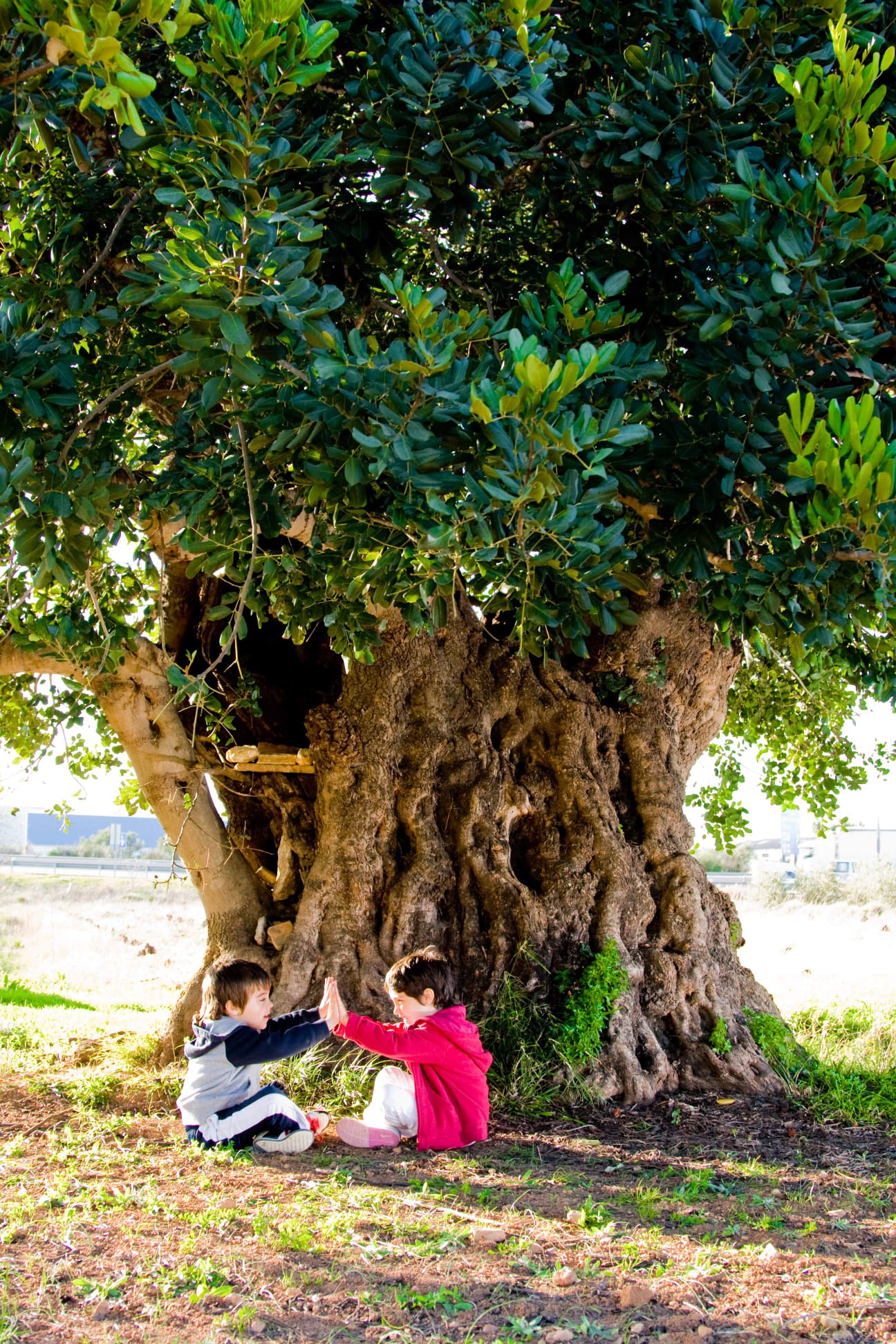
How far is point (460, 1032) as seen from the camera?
15.9ft

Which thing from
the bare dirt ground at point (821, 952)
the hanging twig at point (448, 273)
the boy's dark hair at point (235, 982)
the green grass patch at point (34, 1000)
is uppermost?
the hanging twig at point (448, 273)

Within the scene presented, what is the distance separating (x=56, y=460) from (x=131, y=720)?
2.96 m

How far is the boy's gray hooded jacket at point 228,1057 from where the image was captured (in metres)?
4.73

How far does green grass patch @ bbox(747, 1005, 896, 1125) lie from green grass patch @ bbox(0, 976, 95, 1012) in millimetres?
6537

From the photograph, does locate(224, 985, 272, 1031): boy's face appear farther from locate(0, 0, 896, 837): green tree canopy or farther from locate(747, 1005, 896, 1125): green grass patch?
locate(747, 1005, 896, 1125): green grass patch

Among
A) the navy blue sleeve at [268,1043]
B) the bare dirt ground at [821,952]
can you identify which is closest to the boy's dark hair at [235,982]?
the navy blue sleeve at [268,1043]

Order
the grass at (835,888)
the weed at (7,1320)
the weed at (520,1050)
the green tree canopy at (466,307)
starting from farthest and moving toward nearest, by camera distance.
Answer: the grass at (835,888) < the weed at (520,1050) < the green tree canopy at (466,307) < the weed at (7,1320)

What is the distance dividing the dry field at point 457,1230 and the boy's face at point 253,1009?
1.84 feet

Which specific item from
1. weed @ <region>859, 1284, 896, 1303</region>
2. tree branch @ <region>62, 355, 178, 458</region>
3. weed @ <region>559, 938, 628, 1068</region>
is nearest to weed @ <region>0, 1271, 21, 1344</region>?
weed @ <region>859, 1284, 896, 1303</region>

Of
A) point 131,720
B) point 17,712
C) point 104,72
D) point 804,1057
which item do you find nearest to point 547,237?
point 104,72

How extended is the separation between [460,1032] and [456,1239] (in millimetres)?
1375

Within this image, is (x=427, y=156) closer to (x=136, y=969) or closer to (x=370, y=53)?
(x=370, y=53)

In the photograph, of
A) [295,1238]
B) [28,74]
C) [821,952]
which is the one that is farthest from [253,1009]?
[821,952]

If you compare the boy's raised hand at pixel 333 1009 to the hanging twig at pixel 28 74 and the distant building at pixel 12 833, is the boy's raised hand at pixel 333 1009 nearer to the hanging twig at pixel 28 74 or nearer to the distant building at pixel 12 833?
the hanging twig at pixel 28 74
